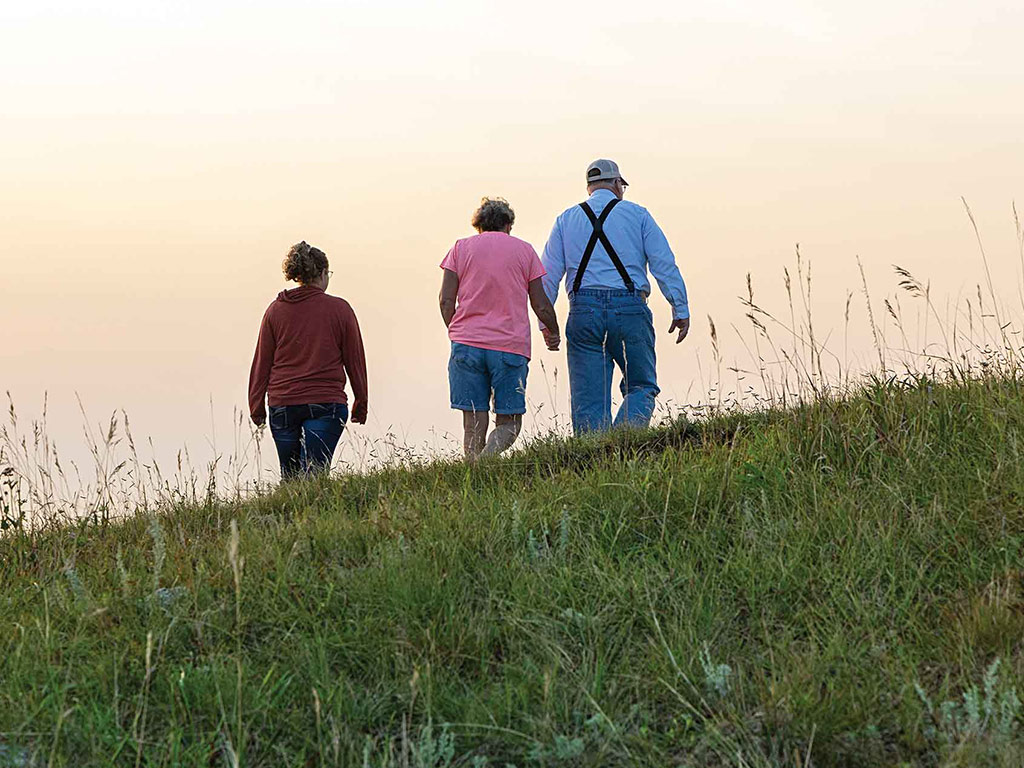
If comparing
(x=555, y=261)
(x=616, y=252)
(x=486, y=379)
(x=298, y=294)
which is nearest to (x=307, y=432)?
(x=298, y=294)

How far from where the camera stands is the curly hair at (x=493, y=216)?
8.75m

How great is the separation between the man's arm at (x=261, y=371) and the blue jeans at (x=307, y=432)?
0.19 m

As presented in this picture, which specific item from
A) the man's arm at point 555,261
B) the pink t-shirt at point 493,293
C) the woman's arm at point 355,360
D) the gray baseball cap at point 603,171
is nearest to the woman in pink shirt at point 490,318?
the pink t-shirt at point 493,293

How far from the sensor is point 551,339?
9.20 metres

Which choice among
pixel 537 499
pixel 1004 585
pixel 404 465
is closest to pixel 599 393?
pixel 404 465

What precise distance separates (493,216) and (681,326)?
1.92 m

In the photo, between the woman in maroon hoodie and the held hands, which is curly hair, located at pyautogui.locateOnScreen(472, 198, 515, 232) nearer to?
the held hands

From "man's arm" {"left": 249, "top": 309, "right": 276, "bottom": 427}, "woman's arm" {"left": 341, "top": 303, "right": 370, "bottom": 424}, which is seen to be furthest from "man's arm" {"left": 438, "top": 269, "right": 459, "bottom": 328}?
"man's arm" {"left": 249, "top": 309, "right": 276, "bottom": 427}

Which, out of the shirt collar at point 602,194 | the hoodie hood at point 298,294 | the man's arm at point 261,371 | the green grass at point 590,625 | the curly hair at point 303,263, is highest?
the shirt collar at point 602,194

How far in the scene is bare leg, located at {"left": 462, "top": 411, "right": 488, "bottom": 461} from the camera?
344 inches

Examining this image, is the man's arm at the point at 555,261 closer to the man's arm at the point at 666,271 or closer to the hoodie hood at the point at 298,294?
the man's arm at the point at 666,271

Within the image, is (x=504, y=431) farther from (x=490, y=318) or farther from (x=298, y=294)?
(x=298, y=294)

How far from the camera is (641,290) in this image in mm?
8953

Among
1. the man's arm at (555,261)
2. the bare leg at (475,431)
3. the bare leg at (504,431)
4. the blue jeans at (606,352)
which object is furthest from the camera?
the man's arm at (555,261)
